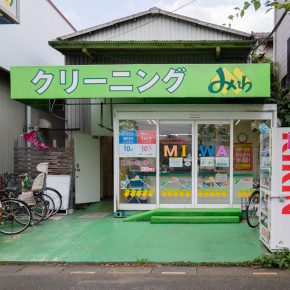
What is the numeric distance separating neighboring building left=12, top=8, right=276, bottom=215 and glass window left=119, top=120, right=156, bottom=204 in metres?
0.03

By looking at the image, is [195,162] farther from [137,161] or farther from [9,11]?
[9,11]

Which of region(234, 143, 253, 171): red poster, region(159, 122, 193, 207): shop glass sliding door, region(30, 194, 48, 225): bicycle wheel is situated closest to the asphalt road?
region(30, 194, 48, 225): bicycle wheel

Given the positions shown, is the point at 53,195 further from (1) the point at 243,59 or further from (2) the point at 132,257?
(1) the point at 243,59

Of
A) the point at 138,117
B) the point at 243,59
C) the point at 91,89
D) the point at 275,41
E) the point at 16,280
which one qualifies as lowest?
the point at 16,280

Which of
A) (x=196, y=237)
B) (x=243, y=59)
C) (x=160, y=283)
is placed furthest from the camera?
(x=243, y=59)

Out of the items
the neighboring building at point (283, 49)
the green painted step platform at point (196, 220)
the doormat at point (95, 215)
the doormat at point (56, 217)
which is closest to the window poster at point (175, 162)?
the green painted step platform at point (196, 220)

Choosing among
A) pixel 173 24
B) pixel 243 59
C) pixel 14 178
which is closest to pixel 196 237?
pixel 14 178

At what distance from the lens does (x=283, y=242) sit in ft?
21.6

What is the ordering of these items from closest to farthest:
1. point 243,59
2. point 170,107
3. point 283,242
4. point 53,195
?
1. point 283,242
2. point 170,107
3. point 53,195
4. point 243,59

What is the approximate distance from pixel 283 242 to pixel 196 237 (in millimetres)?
2048

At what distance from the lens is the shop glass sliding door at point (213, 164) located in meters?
10.3

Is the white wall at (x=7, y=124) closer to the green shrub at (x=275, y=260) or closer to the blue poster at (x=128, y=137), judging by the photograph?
the blue poster at (x=128, y=137)

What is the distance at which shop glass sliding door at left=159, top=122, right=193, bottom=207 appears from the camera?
10.3m

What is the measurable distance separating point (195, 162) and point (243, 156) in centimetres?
153
